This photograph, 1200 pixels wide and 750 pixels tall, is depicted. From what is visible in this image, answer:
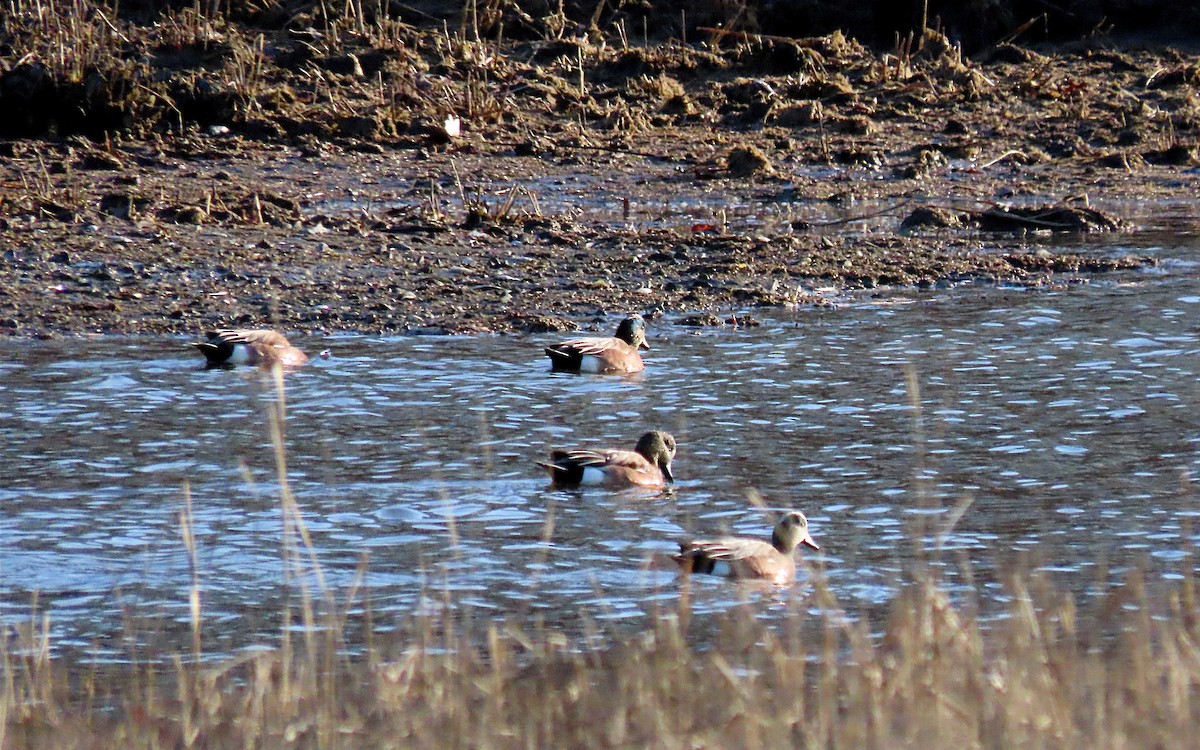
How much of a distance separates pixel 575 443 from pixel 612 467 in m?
1.00

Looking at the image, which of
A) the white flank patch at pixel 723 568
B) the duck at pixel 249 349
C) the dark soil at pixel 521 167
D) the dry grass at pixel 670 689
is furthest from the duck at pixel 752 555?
the dark soil at pixel 521 167

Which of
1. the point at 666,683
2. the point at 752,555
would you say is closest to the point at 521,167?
the point at 752,555

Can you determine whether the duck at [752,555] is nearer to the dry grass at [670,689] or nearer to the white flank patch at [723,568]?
the white flank patch at [723,568]

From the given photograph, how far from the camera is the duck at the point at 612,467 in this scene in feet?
25.9

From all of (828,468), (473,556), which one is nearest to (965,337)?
(828,468)

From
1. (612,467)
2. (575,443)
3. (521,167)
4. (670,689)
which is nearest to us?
(670,689)

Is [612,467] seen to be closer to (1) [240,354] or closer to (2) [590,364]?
(2) [590,364]

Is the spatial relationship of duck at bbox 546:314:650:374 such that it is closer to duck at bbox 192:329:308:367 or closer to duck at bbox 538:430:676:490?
duck at bbox 192:329:308:367

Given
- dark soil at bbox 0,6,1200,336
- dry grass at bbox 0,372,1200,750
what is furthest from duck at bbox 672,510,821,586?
dark soil at bbox 0,6,1200,336

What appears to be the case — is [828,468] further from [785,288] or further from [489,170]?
[489,170]

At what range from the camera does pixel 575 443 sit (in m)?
8.93

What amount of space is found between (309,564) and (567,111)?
42.1 ft

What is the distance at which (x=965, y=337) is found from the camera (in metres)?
11.4

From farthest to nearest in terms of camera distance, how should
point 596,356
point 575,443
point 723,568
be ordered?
point 596,356, point 575,443, point 723,568
